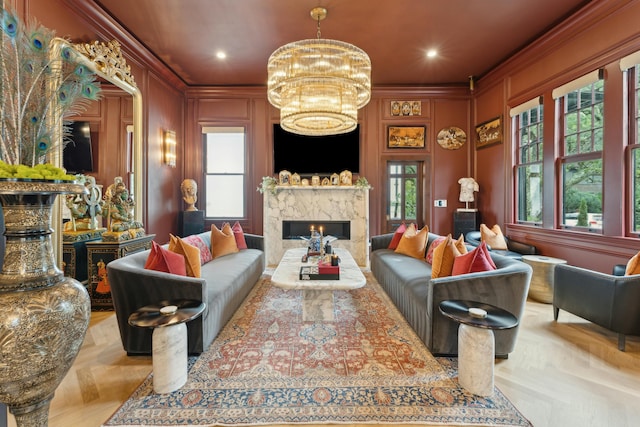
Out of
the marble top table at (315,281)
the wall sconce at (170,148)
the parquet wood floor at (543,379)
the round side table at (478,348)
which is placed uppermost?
the wall sconce at (170,148)

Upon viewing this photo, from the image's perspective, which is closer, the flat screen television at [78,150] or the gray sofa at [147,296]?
the gray sofa at [147,296]

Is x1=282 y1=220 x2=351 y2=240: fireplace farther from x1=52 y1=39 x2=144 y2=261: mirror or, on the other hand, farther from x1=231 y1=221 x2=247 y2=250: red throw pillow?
x1=52 y1=39 x2=144 y2=261: mirror

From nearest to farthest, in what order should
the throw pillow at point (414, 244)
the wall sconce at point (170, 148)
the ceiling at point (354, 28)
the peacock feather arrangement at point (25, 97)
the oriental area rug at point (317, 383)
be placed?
the peacock feather arrangement at point (25, 97)
the oriental area rug at point (317, 383)
the ceiling at point (354, 28)
the throw pillow at point (414, 244)
the wall sconce at point (170, 148)

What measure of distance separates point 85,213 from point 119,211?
1.14 ft

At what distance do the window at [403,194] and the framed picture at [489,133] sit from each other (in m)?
1.25

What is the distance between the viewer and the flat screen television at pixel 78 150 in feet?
10.6

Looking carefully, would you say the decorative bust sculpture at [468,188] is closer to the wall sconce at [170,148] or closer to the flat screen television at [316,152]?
the flat screen television at [316,152]

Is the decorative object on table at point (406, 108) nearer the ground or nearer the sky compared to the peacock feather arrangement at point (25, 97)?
nearer the sky

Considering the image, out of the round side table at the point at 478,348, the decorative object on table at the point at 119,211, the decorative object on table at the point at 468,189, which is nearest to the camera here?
the round side table at the point at 478,348

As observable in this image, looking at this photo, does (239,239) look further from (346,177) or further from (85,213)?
(346,177)

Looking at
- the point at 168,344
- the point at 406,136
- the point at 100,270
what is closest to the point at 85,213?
the point at 100,270

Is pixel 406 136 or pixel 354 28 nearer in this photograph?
pixel 354 28

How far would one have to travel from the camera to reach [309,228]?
6.00m

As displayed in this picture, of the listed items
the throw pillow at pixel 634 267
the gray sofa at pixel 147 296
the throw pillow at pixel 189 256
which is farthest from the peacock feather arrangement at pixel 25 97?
the throw pillow at pixel 634 267
